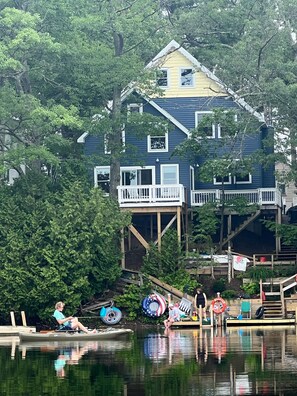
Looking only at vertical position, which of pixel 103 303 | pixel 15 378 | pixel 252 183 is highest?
pixel 252 183

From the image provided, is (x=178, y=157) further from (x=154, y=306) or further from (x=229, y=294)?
(x=154, y=306)

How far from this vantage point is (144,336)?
124 feet

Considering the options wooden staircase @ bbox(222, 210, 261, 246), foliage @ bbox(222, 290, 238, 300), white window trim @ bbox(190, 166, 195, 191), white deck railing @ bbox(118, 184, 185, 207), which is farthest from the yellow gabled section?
foliage @ bbox(222, 290, 238, 300)

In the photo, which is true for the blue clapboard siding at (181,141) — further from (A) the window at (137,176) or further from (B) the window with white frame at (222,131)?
(B) the window with white frame at (222,131)

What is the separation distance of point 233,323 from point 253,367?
1800 cm

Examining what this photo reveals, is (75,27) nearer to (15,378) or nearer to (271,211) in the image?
(271,211)

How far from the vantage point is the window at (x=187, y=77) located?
5578 cm

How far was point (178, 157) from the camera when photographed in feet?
179

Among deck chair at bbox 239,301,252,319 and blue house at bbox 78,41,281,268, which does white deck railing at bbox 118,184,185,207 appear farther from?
deck chair at bbox 239,301,252,319

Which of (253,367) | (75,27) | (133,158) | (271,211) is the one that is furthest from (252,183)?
(253,367)

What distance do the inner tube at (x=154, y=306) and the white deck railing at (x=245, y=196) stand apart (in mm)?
10605

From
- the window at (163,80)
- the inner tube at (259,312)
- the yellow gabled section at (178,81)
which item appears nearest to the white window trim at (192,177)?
the yellow gabled section at (178,81)

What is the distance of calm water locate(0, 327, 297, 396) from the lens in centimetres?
2052

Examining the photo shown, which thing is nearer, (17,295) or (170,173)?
(17,295)
